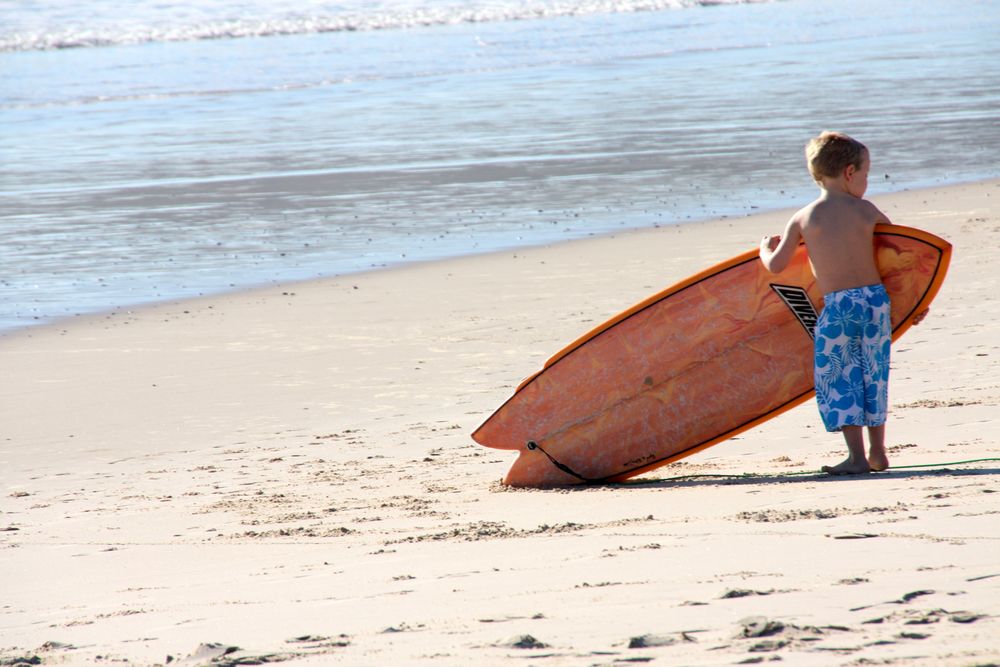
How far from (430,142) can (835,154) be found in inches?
515

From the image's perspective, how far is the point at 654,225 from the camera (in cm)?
1174

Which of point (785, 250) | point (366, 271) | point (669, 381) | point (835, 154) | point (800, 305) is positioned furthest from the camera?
point (366, 271)

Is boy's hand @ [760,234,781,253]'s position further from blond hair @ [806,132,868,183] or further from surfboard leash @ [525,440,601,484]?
surfboard leash @ [525,440,601,484]

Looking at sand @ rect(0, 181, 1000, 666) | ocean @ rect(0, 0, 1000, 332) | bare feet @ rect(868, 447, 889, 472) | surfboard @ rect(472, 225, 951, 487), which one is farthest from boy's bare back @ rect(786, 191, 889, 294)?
ocean @ rect(0, 0, 1000, 332)

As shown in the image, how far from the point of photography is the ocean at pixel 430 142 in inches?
456

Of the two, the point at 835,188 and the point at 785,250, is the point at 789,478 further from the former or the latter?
the point at 835,188

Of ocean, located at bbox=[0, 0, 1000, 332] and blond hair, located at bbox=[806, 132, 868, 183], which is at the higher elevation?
ocean, located at bbox=[0, 0, 1000, 332]

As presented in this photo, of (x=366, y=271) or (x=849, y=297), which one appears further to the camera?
(x=366, y=271)

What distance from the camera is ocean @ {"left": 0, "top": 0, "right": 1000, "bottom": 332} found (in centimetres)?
1157

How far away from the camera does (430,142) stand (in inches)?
689

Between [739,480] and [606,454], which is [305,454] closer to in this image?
[606,454]

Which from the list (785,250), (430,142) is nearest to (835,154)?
(785,250)

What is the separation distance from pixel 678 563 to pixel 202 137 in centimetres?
1725

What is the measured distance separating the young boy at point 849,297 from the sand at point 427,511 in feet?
0.81
